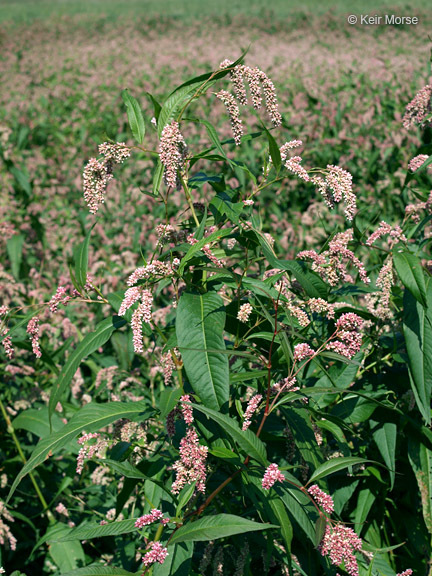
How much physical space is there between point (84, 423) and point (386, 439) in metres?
1.15

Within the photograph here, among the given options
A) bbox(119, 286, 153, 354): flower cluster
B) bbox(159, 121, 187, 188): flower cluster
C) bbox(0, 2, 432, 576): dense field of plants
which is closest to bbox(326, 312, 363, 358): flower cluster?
bbox(0, 2, 432, 576): dense field of plants

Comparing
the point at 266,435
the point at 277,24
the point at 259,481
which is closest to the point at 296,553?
the point at 266,435

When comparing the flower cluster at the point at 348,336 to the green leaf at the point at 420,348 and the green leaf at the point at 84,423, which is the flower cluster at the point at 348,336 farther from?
the green leaf at the point at 84,423

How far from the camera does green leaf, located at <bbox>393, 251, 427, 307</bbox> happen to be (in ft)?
6.15

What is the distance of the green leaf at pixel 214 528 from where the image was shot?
4.87 feet

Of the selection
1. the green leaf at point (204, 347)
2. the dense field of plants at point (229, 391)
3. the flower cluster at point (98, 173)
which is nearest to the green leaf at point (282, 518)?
the dense field of plants at point (229, 391)

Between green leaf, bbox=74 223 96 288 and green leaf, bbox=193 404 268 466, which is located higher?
green leaf, bbox=74 223 96 288

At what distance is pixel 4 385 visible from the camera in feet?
10.9

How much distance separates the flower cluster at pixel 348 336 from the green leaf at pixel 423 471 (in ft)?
2.33

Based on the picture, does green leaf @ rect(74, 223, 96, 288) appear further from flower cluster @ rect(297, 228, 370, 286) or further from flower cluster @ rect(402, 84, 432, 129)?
flower cluster @ rect(402, 84, 432, 129)

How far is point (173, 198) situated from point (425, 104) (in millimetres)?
3632

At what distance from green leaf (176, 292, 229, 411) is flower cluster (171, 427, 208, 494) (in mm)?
142

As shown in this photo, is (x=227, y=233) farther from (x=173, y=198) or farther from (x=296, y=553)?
(x=173, y=198)

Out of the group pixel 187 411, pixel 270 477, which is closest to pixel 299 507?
pixel 270 477
